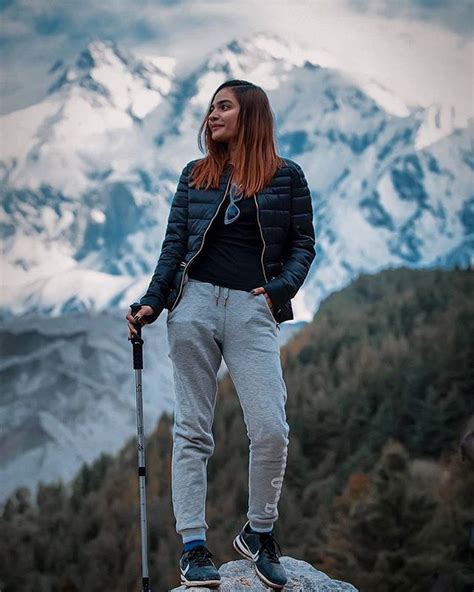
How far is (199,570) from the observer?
163 inches

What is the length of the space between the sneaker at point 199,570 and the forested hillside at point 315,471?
23.9 meters

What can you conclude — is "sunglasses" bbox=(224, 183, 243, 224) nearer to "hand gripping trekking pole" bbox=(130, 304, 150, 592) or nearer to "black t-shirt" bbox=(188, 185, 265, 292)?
"black t-shirt" bbox=(188, 185, 265, 292)

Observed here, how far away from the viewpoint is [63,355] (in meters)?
95.8

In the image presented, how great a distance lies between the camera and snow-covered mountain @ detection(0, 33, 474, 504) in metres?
91.5

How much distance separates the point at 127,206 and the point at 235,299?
335 ft

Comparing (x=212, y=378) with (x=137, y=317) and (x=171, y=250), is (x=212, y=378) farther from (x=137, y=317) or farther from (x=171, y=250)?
(x=171, y=250)

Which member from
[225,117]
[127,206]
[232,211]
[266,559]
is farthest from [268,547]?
[127,206]

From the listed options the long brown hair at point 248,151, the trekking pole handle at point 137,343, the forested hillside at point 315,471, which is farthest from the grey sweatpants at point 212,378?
the forested hillside at point 315,471

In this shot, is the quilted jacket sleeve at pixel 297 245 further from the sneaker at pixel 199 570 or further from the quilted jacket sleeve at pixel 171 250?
the sneaker at pixel 199 570

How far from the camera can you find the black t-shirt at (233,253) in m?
4.18

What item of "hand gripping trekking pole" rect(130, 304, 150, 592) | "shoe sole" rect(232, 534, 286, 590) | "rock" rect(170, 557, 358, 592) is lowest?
"rock" rect(170, 557, 358, 592)

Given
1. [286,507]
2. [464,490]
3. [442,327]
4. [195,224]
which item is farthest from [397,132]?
[195,224]

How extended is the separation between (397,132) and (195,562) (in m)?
106

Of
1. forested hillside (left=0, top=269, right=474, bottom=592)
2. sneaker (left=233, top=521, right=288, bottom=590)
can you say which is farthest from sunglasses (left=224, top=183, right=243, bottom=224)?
forested hillside (left=0, top=269, right=474, bottom=592)
